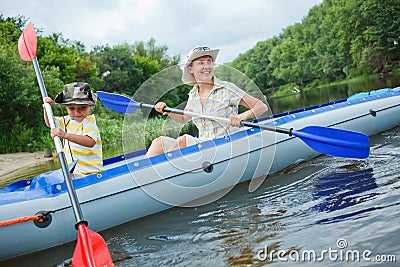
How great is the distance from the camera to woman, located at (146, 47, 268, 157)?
11.4ft

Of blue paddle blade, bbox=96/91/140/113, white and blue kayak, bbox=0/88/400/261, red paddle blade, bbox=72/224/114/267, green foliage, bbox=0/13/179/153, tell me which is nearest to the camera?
red paddle blade, bbox=72/224/114/267

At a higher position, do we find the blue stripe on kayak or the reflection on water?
the blue stripe on kayak

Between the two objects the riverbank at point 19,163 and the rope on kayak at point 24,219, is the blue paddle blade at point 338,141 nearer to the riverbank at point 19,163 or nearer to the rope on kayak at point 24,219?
the rope on kayak at point 24,219

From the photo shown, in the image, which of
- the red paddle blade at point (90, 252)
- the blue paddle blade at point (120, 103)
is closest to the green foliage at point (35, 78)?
the blue paddle blade at point (120, 103)

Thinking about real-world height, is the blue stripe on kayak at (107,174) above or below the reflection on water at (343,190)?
above

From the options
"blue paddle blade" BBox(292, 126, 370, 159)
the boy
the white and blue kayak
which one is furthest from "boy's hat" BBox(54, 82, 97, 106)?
"blue paddle blade" BBox(292, 126, 370, 159)

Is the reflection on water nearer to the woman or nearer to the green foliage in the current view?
the woman

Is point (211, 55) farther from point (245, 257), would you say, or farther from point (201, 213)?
point (245, 257)

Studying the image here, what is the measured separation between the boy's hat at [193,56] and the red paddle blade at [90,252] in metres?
1.50

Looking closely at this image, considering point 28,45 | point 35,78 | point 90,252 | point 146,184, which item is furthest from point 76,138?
point 35,78

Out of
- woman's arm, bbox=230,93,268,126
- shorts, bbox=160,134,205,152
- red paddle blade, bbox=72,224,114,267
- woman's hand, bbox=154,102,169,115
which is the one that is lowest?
red paddle blade, bbox=72,224,114,267

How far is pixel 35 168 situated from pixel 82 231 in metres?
5.30

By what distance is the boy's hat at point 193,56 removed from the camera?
344cm

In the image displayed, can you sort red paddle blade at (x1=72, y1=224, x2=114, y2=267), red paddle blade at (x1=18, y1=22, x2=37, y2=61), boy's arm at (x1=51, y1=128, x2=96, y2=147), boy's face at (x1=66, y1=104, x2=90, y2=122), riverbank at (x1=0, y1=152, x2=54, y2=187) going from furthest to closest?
1. riverbank at (x1=0, y1=152, x2=54, y2=187)
2. red paddle blade at (x1=18, y1=22, x2=37, y2=61)
3. boy's face at (x1=66, y1=104, x2=90, y2=122)
4. boy's arm at (x1=51, y1=128, x2=96, y2=147)
5. red paddle blade at (x1=72, y1=224, x2=114, y2=267)
